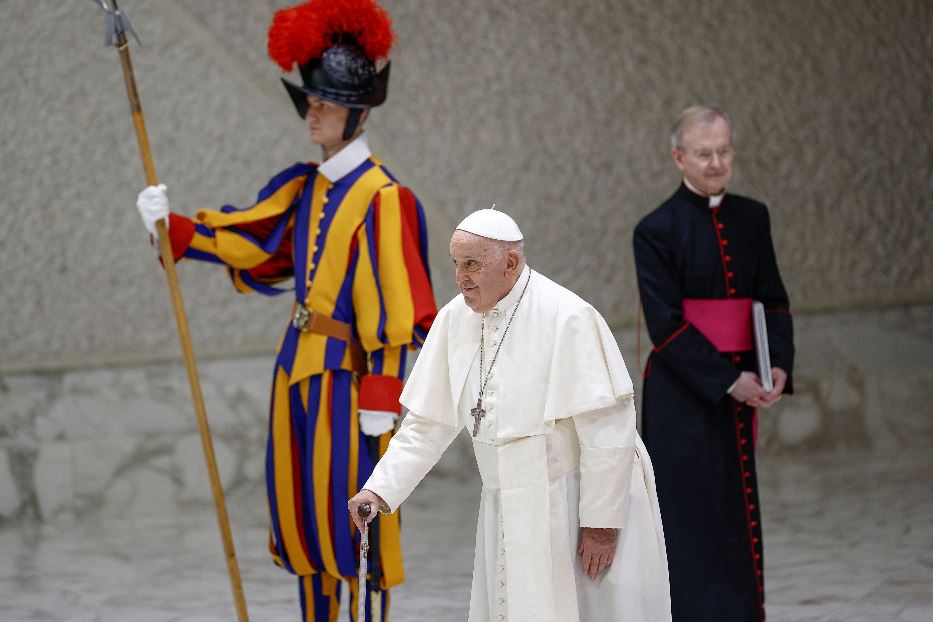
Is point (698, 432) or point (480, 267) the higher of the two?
point (480, 267)

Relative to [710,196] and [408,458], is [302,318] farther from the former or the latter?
[710,196]

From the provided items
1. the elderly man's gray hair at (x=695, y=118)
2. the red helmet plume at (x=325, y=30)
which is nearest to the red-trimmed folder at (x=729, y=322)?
the elderly man's gray hair at (x=695, y=118)

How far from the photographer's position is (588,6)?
6371 mm

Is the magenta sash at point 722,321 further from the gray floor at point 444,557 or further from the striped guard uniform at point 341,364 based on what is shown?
the gray floor at point 444,557

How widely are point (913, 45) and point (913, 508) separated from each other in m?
2.23

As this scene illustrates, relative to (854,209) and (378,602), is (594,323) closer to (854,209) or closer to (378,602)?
(378,602)

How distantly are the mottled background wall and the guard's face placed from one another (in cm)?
234

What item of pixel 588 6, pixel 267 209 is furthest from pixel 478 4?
pixel 267 209

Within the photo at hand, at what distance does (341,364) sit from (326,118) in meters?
0.65

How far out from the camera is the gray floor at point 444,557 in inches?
186

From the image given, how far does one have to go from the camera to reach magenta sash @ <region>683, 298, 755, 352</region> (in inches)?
156

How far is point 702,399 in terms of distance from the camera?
3955mm

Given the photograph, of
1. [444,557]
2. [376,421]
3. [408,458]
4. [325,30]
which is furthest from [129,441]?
[408,458]

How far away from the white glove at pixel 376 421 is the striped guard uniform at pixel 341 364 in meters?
0.02
